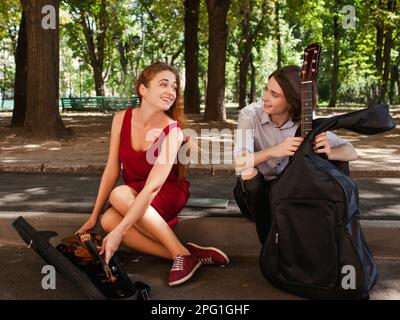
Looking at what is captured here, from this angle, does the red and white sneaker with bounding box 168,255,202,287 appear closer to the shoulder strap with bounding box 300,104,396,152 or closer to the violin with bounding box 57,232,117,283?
the violin with bounding box 57,232,117,283

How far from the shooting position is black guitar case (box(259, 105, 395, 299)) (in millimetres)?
3059

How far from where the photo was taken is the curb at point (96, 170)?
7117 mm

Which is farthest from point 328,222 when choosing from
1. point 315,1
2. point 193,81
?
→ point 315,1

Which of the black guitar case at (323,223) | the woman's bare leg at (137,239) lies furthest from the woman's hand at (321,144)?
the woman's bare leg at (137,239)

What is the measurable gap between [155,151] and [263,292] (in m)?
1.19

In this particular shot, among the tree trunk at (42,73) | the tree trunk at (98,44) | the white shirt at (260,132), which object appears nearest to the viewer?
the white shirt at (260,132)

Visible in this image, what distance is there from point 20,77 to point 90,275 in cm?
1253

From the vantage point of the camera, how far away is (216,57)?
15.5 meters

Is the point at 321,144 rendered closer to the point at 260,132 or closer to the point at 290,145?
the point at 290,145

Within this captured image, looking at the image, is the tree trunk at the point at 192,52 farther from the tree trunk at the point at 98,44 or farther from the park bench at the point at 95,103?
the tree trunk at the point at 98,44

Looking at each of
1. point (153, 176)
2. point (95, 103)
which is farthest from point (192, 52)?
point (153, 176)

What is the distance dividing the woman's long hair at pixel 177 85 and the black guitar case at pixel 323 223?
0.94 meters

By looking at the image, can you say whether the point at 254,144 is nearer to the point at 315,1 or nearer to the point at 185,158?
the point at 185,158

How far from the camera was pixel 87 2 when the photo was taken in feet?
67.1
